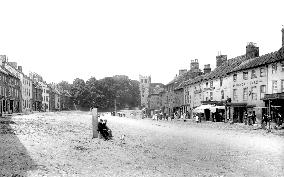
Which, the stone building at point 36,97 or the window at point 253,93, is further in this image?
the stone building at point 36,97

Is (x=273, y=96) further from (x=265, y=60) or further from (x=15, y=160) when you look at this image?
(x=15, y=160)

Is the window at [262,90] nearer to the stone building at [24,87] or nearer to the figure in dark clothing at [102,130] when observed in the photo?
the figure in dark clothing at [102,130]

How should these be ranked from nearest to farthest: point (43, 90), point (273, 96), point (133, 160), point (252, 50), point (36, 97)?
point (133, 160), point (273, 96), point (252, 50), point (36, 97), point (43, 90)

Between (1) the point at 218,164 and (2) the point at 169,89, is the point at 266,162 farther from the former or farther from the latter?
(2) the point at 169,89

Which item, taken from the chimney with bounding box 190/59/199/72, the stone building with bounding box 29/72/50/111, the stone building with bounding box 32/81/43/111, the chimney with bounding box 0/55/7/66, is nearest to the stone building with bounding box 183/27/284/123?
the chimney with bounding box 190/59/199/72

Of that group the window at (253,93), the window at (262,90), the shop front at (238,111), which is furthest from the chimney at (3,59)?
the window at (262,90)

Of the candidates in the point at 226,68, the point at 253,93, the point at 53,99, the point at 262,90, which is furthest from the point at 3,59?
the point at 262,90

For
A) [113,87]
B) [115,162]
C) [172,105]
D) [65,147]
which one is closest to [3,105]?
[172,105]

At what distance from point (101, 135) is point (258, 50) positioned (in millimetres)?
33481

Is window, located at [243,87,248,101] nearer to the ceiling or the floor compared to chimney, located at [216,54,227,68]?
nearer to the floor

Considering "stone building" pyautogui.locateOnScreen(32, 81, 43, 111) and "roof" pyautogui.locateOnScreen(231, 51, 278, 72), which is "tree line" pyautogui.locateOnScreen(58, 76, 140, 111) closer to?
"stone building" pyautogui.locateOnScreen(32, 81, 43, 111)

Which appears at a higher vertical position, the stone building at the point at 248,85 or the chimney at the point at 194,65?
the chimney at the point at 194,65

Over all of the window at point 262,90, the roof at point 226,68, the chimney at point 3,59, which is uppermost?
the chimney at point 3,59

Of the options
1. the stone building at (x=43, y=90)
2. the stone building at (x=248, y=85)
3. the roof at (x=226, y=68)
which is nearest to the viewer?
the stone building at (x=248, y=85)
